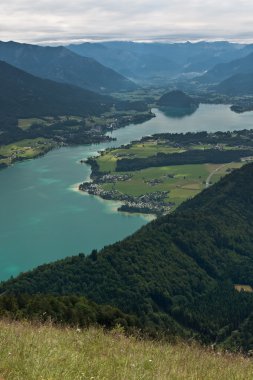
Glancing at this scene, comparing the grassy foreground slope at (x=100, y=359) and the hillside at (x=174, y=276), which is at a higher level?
the grassy foreground slope at (x=100, y=359)

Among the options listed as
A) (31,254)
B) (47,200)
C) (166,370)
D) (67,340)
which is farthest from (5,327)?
(47,200)

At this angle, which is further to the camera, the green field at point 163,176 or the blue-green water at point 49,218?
the green field at point 163,176

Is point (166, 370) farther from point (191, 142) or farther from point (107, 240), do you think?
point (191, 142)

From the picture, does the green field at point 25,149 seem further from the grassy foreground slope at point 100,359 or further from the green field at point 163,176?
the grassy foreground slope at point 100,359

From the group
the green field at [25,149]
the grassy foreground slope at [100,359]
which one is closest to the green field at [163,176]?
the green field at [25,149]

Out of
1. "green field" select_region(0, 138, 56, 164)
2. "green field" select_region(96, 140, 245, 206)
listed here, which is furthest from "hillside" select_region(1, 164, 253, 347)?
"green field" select_region(0, 138, 56, 164)

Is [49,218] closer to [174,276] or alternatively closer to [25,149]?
[174,276]
